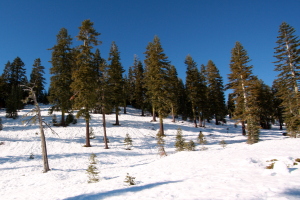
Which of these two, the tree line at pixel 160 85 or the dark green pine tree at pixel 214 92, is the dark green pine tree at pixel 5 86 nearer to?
the tree line at pixel 160 85

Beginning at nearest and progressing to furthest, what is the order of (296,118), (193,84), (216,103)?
(296,118) → (193,84) → (216,103)

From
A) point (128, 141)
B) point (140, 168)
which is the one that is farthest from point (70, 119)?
point (140, 168)

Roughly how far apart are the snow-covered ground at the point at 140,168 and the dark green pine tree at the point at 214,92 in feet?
25.8

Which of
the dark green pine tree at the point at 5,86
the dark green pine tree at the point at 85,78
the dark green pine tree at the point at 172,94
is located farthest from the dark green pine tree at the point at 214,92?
the dark green pine tree at the point at 5,86

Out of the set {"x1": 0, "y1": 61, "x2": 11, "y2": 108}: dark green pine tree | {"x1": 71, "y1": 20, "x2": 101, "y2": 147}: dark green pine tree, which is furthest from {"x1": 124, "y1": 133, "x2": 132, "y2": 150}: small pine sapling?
{"x1": 0, "y1": 61, "x2": 11, "y2": 108}: dark green pine tree

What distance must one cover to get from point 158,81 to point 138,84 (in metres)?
15.2

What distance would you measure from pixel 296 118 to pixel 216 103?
16.9m

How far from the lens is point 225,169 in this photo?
7578 millimetres

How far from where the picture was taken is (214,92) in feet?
115

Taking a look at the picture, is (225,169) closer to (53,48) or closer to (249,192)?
(249,192)

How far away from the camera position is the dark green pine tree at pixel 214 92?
3466 centimetres

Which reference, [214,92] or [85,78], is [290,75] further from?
[85,78]

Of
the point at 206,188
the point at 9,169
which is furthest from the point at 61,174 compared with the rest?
the point at 206,188

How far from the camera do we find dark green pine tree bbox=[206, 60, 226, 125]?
114 feet
